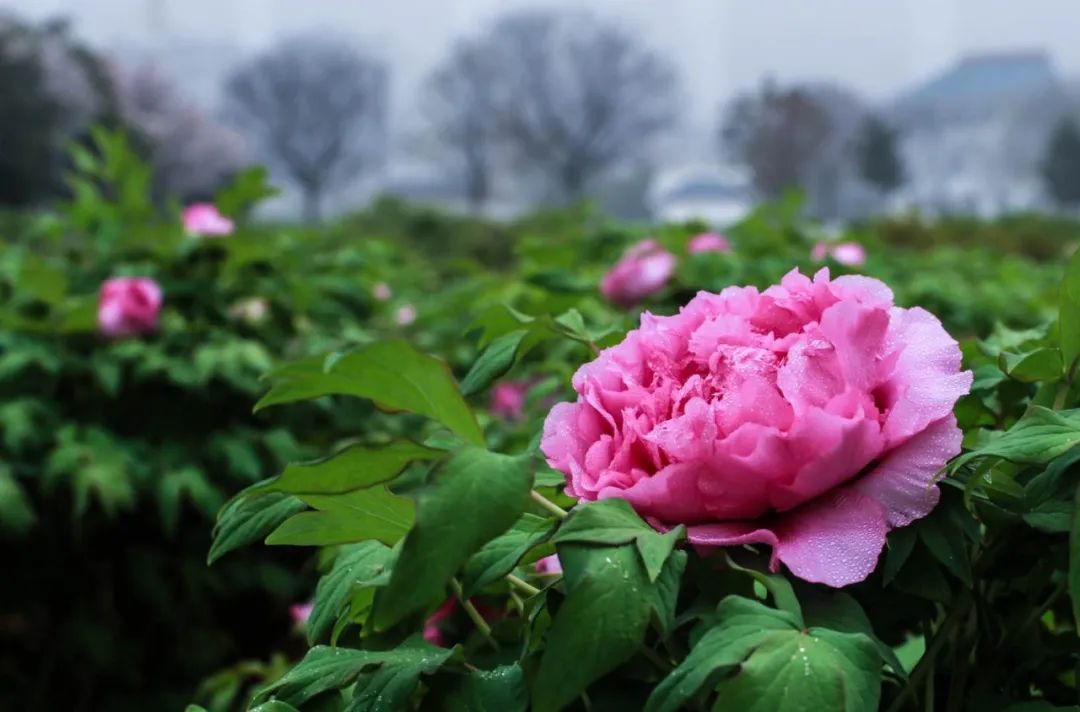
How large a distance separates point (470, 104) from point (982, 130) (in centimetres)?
933

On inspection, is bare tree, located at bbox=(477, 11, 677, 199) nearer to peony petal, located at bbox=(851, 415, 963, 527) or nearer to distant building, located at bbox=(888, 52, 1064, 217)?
distant building, located at bbox=(888, 52, 1064, 217)

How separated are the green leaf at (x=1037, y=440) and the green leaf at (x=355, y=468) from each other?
247 mm

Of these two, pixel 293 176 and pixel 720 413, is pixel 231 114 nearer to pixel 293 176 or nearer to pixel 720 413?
pixel 293 176

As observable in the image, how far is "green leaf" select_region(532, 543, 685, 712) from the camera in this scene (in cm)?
44

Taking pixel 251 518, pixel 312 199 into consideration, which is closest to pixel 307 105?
pixel 312 199

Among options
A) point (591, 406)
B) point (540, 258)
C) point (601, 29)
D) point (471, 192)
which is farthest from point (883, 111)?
point (591, 406)

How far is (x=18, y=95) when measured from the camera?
12125 millimetres

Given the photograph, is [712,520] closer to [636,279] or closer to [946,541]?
[946,541]

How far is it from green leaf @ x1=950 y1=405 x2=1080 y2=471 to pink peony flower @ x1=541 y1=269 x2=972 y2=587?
0.03 metres

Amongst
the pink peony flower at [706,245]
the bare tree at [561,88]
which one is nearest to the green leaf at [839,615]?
the pink peony flower at [706,245]

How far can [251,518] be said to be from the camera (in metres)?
0.60

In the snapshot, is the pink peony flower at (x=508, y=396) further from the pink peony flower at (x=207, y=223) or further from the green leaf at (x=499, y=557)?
the green leaf at (x=499, y=557)

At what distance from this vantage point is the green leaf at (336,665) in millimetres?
548

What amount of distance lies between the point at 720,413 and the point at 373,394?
166 millimetres
